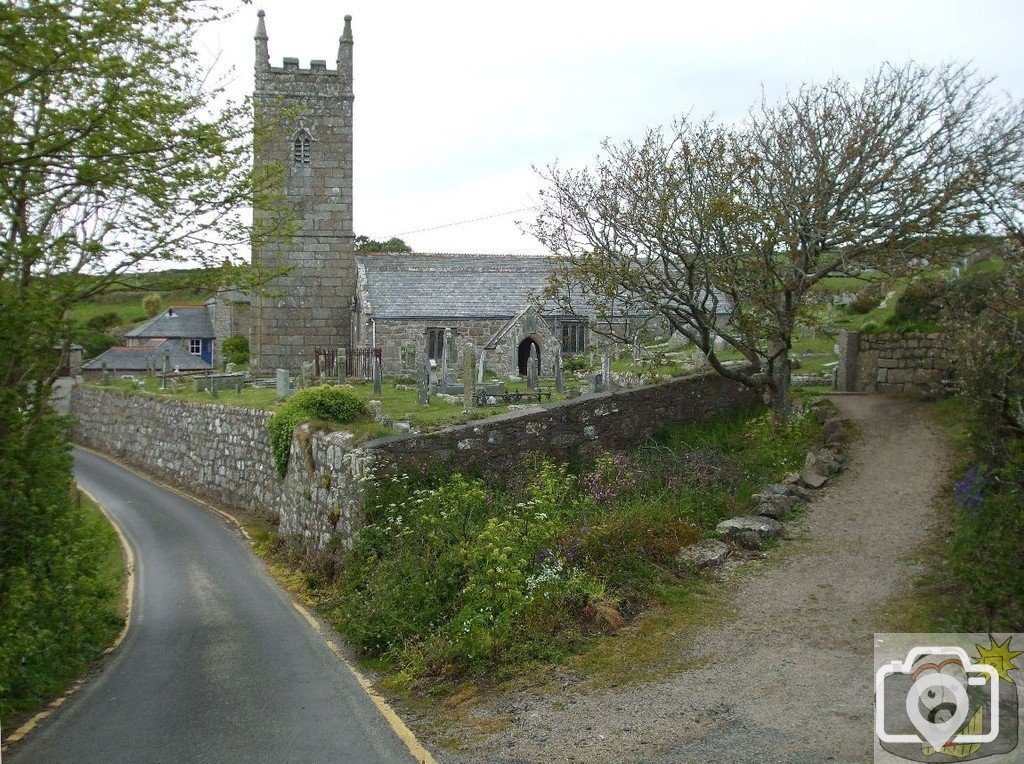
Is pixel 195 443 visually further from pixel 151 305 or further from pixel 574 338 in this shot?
pixel 151 305

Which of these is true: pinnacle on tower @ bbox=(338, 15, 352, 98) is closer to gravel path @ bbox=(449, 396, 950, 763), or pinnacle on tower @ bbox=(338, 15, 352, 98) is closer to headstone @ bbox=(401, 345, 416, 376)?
headstone @ bbox=(401, 345, 416, 376)

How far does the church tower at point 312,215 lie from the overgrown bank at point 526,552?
76.2ft

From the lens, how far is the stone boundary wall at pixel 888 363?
55.3ft

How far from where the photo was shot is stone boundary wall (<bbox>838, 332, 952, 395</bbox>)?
55.3 feet

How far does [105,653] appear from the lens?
12.1 m

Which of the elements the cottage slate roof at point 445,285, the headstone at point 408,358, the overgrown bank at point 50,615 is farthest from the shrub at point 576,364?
the overgrown bank at point 50,615

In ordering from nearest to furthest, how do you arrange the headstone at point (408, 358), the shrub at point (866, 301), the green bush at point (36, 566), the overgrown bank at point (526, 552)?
the overgrown bank at point (526, 552) < the green bush at point (36, 566) < the headstone at point (408, 358) < the shrub at point (866, 301)

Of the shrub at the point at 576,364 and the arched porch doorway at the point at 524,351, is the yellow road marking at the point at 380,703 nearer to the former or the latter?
the shrub at the point at 576,364

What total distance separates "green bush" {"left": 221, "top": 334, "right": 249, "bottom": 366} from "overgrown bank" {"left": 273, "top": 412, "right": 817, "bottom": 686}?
110 feet

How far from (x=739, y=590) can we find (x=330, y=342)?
2973 centimetres

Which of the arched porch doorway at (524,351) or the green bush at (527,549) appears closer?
the green bush at (527,549)

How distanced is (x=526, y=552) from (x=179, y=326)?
56.2m

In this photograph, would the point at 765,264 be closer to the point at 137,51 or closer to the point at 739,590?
the point at 739,590

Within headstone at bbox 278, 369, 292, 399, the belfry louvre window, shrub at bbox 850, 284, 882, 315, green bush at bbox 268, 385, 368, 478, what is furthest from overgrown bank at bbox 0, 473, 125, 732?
shrub at bbox 850, 284, 882, 315
